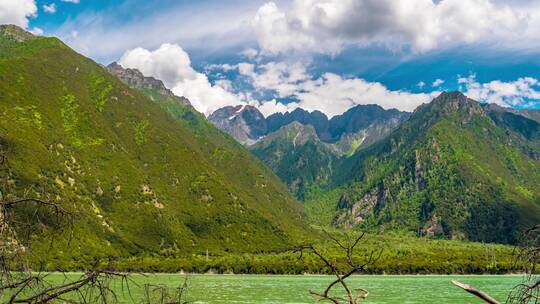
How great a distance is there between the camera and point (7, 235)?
9.59 m

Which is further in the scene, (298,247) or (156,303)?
(156,303)

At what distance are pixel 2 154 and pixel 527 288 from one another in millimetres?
8692

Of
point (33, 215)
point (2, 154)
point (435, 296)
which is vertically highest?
point (2, 154)

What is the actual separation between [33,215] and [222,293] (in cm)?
11773

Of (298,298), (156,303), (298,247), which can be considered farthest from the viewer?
(298,298)

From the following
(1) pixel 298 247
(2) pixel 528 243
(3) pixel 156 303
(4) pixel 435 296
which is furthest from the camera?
(4) pixel 435 296

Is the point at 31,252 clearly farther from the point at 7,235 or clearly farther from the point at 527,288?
the point at 527,288

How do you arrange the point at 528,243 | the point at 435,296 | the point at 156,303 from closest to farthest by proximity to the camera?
the point at 528,243 → the point at 156,303 → the point at 435,296

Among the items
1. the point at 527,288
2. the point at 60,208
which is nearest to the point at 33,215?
the point at 60,208

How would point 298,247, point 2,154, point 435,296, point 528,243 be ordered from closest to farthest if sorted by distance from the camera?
point 298,247
point 2,154
point 528,243
point 435,296

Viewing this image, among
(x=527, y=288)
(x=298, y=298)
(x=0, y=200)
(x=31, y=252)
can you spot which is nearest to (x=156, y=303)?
(x=31, y=252)

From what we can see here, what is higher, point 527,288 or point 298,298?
point 527,288

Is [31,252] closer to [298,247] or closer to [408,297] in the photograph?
[298,247]

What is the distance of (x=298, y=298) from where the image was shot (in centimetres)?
11175
